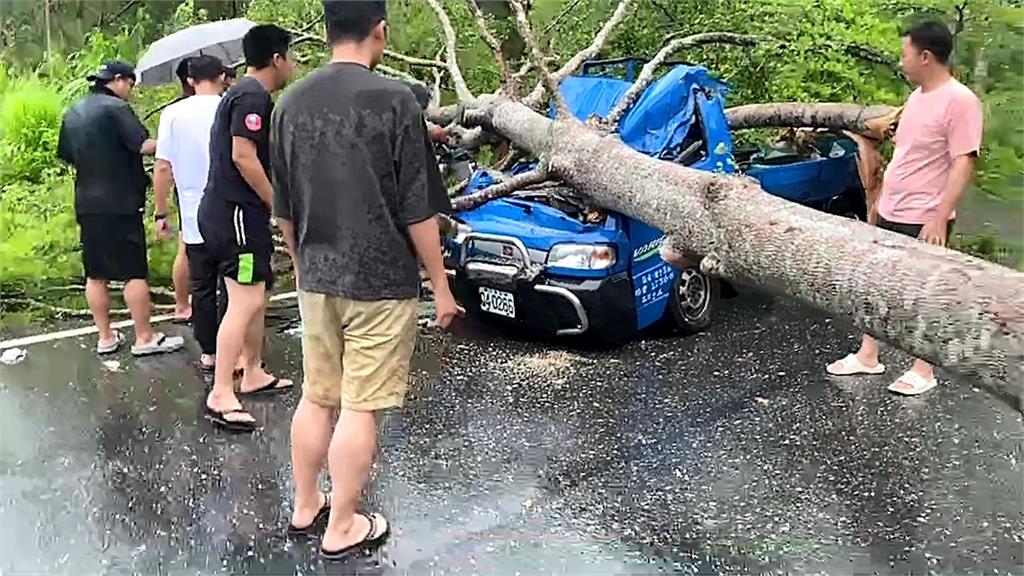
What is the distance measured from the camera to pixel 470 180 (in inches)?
275

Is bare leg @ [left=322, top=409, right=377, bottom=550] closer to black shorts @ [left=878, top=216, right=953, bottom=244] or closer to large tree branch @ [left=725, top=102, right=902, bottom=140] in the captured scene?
black shorts @ [left=878, top=216, right=953, bottom=244]

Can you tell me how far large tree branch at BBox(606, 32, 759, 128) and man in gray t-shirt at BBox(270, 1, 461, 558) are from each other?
2969 millimetres

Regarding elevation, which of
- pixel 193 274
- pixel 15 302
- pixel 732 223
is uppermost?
pixel 732 223

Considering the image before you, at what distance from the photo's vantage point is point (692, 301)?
6.53 metres

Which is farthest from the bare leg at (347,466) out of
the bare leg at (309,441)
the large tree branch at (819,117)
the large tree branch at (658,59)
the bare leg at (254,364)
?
the large tree branch at (819,117)

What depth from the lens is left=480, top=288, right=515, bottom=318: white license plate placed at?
605cm

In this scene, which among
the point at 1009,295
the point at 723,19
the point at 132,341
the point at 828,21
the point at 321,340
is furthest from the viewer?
the point at 723,19

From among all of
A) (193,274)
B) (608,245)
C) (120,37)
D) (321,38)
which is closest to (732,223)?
(608,245)

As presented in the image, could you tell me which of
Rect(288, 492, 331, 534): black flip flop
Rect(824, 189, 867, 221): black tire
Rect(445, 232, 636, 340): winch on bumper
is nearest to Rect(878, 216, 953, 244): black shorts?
Rect(445, 232, 636, 340): winch on bumper

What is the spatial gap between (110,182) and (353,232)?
301 cm

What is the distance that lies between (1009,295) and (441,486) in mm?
2429

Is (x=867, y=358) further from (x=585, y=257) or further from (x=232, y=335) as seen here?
(x=232, y=335)

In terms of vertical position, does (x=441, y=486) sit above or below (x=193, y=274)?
below

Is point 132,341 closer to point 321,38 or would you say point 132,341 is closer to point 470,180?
point 470,180
